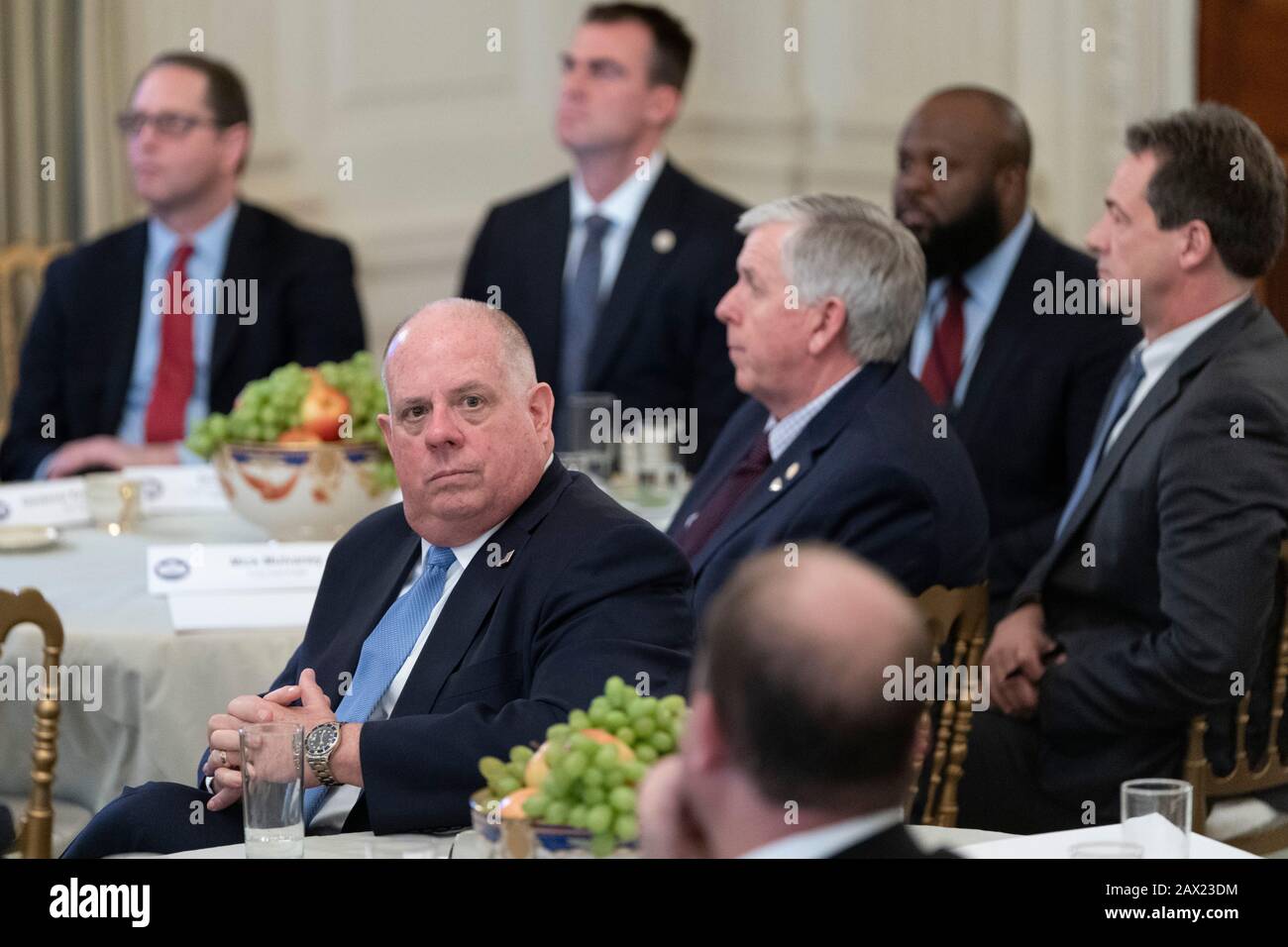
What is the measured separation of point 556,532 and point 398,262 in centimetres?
422

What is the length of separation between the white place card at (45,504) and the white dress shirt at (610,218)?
177cm

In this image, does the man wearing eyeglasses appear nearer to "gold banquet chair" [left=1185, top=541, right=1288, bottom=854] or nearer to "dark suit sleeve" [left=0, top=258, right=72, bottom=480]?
"dark suit sleeve" [left=0, top=258, right=72, bottom=480]

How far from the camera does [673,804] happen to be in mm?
1216

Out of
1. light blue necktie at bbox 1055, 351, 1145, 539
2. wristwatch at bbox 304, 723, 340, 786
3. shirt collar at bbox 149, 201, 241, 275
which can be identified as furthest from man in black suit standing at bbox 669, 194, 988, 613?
shirt collar at bbox 149, 201, 241, 275

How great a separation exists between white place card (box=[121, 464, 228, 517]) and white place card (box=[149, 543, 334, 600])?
87 cm

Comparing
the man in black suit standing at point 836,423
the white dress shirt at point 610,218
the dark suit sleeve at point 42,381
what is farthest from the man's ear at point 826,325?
the dark suit sleeve at point 42,381

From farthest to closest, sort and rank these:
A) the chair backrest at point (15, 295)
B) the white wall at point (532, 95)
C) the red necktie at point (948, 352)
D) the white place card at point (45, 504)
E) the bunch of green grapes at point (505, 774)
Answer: the white wall at point (532, 95) < the chair backrest at point (15, 295) < the red necktie at point (948, 352) < the white place card at point (45, 504) < the bunch of green grapes at point (505, 774)

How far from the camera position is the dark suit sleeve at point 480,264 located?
5.23 metres

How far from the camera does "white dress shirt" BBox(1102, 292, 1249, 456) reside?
10.0ft

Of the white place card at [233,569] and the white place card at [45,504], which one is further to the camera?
the white place card at [45,504]

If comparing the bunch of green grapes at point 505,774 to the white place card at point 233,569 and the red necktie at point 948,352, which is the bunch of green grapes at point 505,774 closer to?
the white place card at point 233,569

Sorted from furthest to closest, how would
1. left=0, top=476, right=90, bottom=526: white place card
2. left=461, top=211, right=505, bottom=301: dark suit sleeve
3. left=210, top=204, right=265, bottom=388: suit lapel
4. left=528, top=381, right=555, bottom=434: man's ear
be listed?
left=461, top=211, right=505, bottom=301: dark suit sleeve
left=210, top=204, right=265, bottom=388: suit lapel
left=0, top=476, right=90, bottom=526: white place card
left=528, top=381, right=555, bottom=434: man's ear
